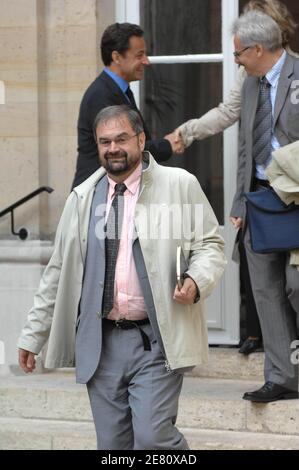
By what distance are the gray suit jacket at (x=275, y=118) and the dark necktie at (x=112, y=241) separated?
1.51m

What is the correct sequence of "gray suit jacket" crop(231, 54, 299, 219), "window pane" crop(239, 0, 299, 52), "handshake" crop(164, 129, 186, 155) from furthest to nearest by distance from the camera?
"window pane" crop(239, 0, 299, 52), "handshake" crop(164, 129, 186, 155), "gray suit jacket" crop(231, 54, 299, 219)

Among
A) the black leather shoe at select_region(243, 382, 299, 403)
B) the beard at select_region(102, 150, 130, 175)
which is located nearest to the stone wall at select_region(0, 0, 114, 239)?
the black leather shoe at select_region(243, 382, 299, 403)

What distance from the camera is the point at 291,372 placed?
671 centimetres

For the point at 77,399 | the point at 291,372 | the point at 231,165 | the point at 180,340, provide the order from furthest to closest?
the point at 231,165
the point at 77,399
the point at 291,372
the point at 180,340

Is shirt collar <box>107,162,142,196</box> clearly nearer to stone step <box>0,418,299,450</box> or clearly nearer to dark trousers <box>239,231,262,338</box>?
stone step <box>0,418,299,450</box>

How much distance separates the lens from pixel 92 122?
6.70 meters

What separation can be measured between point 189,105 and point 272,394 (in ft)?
7.06

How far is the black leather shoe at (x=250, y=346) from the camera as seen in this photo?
296 inches

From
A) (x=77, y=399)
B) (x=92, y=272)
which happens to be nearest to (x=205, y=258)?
(x=92, y=272)

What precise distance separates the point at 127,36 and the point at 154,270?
1.95 metres

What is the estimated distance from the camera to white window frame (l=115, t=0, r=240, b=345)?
774 cm

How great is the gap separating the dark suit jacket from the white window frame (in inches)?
37.9

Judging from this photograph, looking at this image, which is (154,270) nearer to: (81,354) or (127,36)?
(81,354)

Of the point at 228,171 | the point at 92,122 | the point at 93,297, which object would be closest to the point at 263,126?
the point at 92,122
